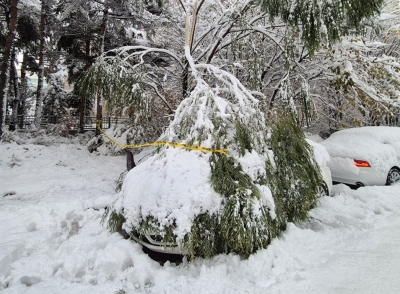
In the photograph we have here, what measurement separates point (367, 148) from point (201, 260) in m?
4.92

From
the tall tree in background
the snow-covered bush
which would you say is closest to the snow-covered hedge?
the snow-covered bush

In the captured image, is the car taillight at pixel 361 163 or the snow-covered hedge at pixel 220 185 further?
the car taillight at pixel 361 163

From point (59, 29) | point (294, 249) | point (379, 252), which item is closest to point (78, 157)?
point (59, 29)

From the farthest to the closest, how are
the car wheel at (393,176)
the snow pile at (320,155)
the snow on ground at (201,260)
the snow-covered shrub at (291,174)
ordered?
the car wheel at (393,176) → the snow pile at (320,155) → the snow-covered shrub at (291,174) → the snow on ground at (201,260)

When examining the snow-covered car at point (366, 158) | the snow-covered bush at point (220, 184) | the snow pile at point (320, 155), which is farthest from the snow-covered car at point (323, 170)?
the snow-covered car at point (366, 158)

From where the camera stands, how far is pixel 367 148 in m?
5.59

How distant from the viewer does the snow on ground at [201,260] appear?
7.56 feet

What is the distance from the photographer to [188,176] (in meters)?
2.76

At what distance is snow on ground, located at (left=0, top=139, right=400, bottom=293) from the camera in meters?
2.30

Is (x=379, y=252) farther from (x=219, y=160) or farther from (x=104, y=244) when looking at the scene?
(x=104, y=244)

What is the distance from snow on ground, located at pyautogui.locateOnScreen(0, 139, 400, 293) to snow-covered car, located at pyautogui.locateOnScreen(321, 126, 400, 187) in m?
1.10

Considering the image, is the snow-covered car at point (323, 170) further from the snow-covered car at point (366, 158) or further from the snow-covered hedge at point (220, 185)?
the snow-covered car at point (366, 158)

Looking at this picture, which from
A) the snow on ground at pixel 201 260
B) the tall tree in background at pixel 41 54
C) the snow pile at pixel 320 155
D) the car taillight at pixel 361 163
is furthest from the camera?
the tall tree in background at pixel 41 54

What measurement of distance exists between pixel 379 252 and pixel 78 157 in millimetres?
8223
